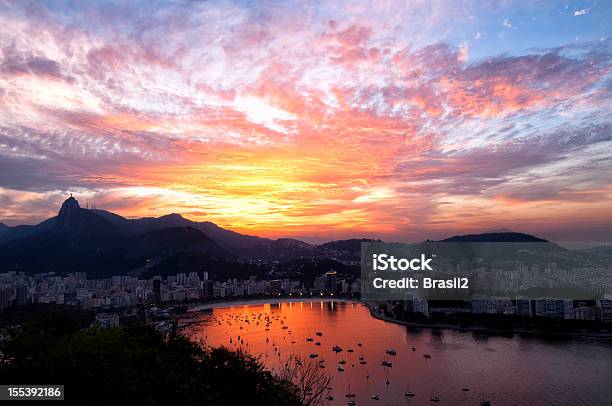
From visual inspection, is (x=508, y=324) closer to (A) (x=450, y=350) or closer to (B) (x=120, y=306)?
(A) (x=450, y=350)

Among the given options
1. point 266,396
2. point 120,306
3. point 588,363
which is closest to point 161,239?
point 120,306

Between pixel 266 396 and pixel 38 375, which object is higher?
pixel 38 375

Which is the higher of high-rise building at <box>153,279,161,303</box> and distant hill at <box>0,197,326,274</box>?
distant hill at <box>0,197,326,274</box>

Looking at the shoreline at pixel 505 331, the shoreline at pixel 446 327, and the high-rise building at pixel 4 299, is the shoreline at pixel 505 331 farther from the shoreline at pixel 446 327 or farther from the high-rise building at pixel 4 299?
the high-rise building at pixel 4 299

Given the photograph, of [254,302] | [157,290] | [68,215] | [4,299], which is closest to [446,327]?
[254,302]

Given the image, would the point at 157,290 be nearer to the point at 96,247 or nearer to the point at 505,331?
the point at 96,247

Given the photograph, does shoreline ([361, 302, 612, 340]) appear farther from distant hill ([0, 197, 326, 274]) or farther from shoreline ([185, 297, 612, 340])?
distant hill ([0, 197, 326, 274])

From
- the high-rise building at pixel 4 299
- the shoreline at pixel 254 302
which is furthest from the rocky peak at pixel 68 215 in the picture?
the high-rise building at pixel 4 299

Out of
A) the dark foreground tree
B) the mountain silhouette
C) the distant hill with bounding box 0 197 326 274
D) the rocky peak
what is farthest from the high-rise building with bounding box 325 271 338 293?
the dark foreground tree
